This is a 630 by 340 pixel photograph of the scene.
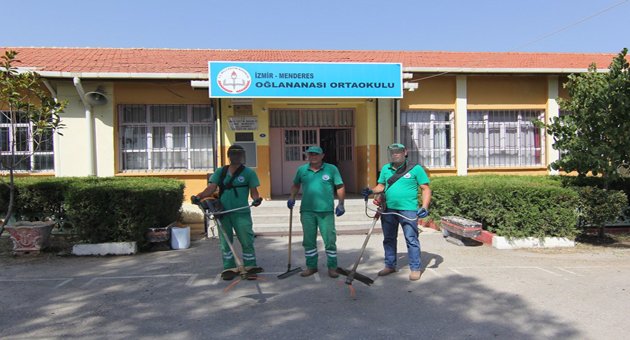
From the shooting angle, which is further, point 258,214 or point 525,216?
point 258,214

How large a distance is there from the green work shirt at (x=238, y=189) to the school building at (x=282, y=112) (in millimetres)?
4772

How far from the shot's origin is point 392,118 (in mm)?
12109

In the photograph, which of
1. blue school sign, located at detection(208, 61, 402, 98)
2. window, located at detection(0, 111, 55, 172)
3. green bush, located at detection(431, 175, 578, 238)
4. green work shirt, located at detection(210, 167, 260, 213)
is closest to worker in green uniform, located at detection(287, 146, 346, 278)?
green work shirt, located at detection(210, 167, 260, 213)

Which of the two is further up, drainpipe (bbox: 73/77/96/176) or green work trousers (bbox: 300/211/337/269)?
drainpipe (bbox: 73/77/96/176)

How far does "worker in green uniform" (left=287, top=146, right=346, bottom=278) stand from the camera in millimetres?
5723

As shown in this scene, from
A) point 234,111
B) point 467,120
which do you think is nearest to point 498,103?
point 467,120

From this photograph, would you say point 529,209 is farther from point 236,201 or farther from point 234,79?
point 234,79

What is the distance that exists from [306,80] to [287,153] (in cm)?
325

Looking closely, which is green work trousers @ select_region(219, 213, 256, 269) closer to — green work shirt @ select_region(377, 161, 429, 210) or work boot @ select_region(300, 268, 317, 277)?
work boot @ select_region(300, 268, 317, 277)

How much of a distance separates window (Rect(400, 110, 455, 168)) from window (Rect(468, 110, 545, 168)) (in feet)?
1.94

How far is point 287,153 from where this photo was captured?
1347 cm

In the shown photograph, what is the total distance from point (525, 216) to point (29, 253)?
8.22 m

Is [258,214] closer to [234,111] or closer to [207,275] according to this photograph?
[234,111]

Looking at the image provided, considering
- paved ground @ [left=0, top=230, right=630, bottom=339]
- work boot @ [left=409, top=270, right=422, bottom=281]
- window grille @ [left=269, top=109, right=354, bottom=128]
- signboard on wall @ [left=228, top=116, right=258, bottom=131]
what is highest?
window grille @ [left=269, top=109, right=354, bottom=128]
